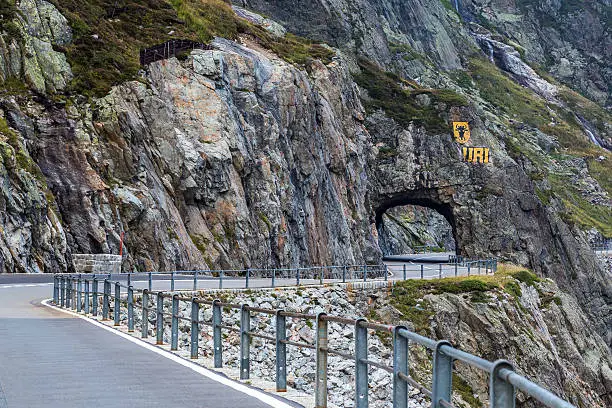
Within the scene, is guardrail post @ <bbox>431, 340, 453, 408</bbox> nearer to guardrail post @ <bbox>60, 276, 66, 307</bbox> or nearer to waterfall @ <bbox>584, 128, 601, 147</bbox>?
guardrail post @ <bbox>60, 276, 66, 307</bbox>

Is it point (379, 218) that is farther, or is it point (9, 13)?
point (379, 218)

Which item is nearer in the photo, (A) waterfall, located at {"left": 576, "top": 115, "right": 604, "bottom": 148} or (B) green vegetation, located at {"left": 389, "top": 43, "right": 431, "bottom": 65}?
(B) green vegetation, located at {"left": 389, "top": 43, "right": 431, "bottom": 65}

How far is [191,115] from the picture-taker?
4616 cm

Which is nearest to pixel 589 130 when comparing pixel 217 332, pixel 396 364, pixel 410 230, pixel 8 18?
pixel 410 230

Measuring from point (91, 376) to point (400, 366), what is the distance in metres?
5.70

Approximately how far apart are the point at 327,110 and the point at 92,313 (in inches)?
1633

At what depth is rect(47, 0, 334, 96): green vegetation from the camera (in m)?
44.7

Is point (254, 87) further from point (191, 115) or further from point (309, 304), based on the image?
point (309, 304)

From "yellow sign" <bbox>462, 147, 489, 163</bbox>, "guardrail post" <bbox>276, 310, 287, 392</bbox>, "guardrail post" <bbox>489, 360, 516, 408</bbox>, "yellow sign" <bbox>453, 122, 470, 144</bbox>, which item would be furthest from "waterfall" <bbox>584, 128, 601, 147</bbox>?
"guardrail post" <bbox>489, 360, 516, 408</bbox>

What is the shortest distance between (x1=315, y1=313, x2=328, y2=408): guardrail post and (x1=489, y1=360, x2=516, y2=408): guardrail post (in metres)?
4.42

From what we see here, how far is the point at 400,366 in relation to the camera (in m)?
6.71

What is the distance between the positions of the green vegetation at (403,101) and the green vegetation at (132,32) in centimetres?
1081

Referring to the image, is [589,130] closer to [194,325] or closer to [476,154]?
[476,154]

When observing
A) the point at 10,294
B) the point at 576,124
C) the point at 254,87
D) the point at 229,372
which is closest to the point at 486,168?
the point at 254,87
